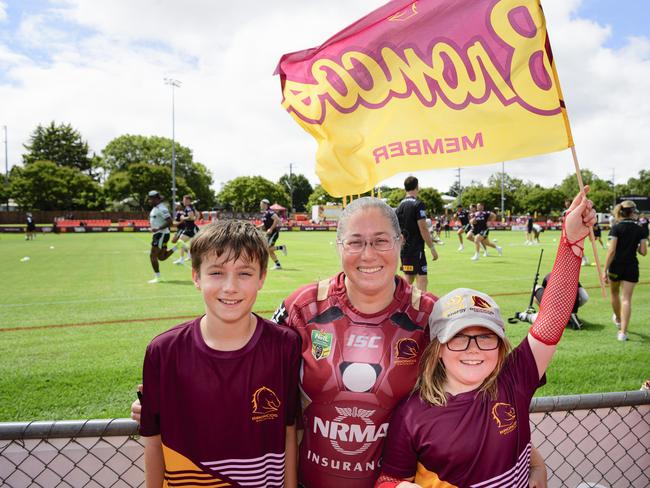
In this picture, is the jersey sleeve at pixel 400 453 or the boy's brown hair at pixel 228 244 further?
the boy's brown hair at pixel 228 244

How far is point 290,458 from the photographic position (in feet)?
7.16

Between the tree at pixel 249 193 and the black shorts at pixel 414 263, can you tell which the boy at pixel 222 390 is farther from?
the tree at pixel 249 193

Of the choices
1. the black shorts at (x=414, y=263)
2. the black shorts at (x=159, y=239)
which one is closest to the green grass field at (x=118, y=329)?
the black shorts at (x=159, y=239)

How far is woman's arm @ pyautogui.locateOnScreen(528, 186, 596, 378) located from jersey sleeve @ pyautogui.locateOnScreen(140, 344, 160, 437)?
5.69ft

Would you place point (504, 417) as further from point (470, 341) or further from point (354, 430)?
point (354, 430)

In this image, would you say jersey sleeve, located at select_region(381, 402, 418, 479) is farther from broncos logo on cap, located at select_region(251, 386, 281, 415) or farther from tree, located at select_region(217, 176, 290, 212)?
tree, located at select_region(217, 176, 290, 212)

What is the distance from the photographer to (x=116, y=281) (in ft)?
40.0

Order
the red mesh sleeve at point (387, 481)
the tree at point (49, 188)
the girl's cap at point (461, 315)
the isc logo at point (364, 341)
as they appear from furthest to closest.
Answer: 1. the tree at point (49, 188)
2. the isc logo at point (364, 341)
3. the girl's cap at point (461, 315)
4. the red mesh sleeve at point (387, 481)

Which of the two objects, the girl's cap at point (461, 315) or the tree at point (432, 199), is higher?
the tree at point (432, 199)

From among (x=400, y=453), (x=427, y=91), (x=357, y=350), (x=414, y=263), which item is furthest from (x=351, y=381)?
(x=414, y=263)

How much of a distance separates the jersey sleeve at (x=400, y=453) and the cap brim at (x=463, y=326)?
0.37 metres

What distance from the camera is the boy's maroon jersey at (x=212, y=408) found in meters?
2.00

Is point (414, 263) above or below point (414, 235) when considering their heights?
below

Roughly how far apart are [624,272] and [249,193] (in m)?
90.1
